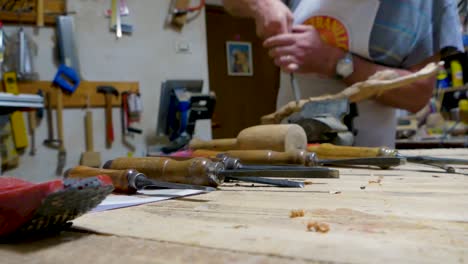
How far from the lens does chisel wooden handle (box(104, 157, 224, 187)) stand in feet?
2.08

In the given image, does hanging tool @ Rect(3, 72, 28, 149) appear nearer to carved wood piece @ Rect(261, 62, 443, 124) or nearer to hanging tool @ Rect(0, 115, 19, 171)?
hanging tool @ Rect(0, 115, 19, 171)

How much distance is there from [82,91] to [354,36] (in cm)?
183

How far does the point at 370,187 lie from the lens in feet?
2.07

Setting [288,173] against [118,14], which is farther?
[118,14]

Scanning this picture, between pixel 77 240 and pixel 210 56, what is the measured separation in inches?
154

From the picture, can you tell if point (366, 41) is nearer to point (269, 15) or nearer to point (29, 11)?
point (269, 15)

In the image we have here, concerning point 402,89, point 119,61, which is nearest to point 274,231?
point 402,89

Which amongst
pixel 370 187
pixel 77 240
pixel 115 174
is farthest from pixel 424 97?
pixel 77 240

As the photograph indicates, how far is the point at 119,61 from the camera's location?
288 cm

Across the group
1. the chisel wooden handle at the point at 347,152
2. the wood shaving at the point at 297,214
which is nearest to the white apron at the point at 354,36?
the chisel wooden handle at the point at 347,152

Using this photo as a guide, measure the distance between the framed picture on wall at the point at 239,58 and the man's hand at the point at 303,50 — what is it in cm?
293

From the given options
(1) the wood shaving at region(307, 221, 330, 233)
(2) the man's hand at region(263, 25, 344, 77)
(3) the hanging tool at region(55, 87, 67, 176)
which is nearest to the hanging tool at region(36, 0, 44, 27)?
(3) the hanging tool at region(55, 87, 67, 176)

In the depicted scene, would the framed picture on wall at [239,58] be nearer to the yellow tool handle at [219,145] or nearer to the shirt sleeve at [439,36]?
the shirt sleeve at [439,36]

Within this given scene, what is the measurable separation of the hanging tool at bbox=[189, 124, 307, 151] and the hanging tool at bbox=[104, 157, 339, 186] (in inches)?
8.9
